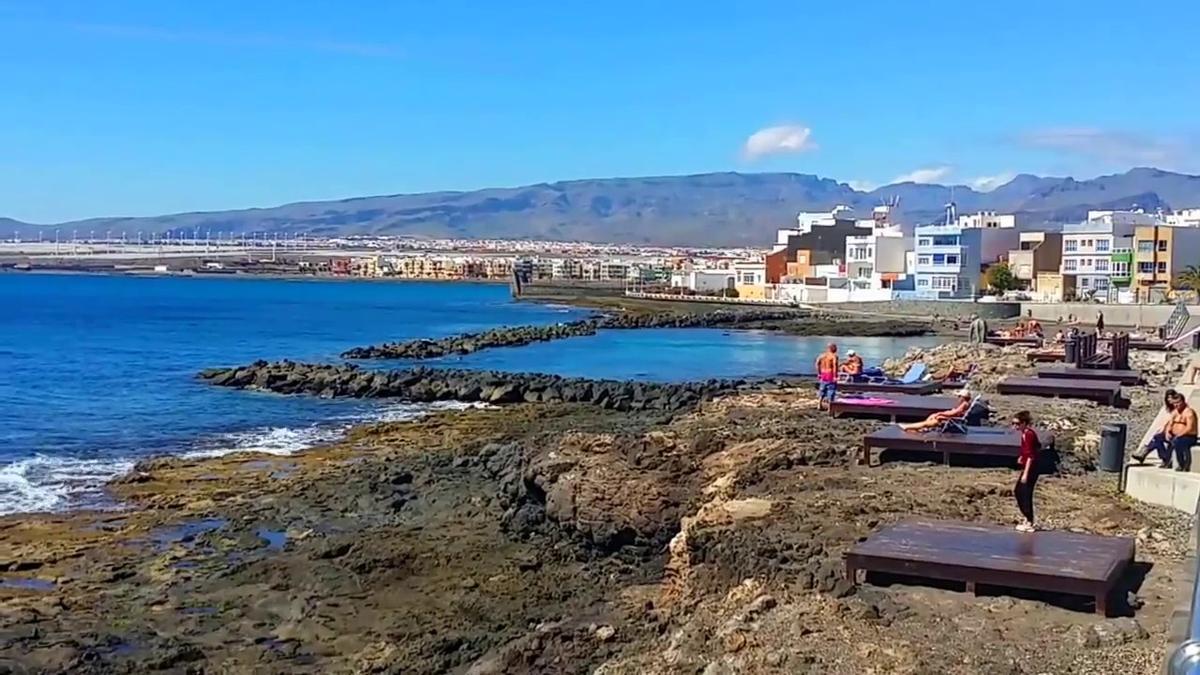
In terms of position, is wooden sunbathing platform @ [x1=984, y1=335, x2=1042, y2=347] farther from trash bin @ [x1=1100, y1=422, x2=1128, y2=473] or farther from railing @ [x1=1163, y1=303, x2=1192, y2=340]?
trash bin @ [x1=1100, y1=422, x2=1128, y2=473]

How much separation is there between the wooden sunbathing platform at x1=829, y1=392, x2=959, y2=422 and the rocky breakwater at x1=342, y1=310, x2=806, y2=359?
31439mm

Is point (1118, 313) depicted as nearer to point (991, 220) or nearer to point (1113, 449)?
point (1113, 449)

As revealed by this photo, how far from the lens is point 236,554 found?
47.8ft

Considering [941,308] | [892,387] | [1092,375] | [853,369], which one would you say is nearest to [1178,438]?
[892,387]

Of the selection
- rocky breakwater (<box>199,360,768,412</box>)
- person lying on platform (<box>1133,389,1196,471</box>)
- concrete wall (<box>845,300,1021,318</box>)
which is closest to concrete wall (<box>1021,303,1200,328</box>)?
concrete wall (<box>845,300,1021,318</box>)

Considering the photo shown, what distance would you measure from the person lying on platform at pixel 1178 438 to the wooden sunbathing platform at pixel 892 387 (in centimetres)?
825

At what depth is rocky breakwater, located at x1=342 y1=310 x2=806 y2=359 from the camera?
165ft

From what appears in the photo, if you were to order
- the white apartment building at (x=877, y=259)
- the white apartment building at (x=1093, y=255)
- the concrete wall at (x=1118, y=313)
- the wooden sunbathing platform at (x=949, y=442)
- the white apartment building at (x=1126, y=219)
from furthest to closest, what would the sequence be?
the white apartment building at (x=877, y=259), the white apartment building at (x=1126, y=219), the white apartment building at (x=1093, y=255), the concrete wall at (x=1118, y=313), the wooden sunbathing platform at (x=949, y=442)

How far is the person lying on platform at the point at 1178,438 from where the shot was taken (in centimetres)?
1263

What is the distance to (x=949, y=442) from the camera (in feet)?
46.9

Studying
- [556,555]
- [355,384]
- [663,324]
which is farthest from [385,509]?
[663,324]

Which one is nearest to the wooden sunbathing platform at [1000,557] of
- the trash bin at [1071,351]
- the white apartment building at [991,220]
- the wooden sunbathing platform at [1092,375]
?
the wooden sunbathing platform at [1092,375]

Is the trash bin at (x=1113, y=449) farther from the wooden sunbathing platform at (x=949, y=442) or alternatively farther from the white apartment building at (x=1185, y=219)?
the white apartment building at (x=1185, y=219)

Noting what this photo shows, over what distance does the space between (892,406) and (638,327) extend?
175ft
